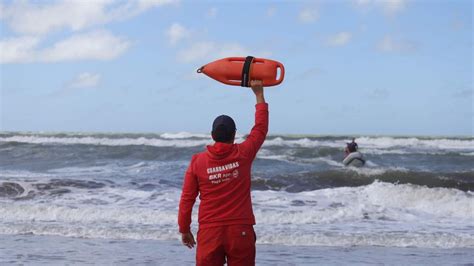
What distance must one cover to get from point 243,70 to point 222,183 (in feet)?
2.41

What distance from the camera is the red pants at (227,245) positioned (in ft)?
14.4

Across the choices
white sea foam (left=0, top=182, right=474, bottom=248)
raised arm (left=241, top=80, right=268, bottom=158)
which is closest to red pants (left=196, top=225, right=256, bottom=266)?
raised arm (left=241, top=80, right=268, bottom=158)

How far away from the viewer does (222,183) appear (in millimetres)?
4426

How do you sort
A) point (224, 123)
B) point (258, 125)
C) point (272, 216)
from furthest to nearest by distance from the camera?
point (272, 216), point (258, 125), point (224, 123)

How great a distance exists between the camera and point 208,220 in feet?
14.5

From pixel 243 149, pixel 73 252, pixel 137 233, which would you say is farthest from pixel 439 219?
pixel 243 149

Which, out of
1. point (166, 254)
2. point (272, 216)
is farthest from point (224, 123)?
point (272, 216)

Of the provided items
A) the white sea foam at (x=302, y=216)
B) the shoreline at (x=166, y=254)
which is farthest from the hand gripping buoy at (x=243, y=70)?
the white sea foam at (x=302, y=216)

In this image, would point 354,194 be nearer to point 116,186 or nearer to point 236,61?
point 116,186

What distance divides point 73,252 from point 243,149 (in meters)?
4.79

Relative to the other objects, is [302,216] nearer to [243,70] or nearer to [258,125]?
[258,125]

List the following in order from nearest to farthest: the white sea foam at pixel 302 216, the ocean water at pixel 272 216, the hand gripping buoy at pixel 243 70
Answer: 1. the hand gripping buoy at pixel 243 70
2. the ocean water at pixel 272 216
3. the white sea foam at pixel 302 216

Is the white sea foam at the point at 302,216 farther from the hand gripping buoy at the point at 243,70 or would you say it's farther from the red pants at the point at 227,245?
the hand gripping buoy at the point at 243,70

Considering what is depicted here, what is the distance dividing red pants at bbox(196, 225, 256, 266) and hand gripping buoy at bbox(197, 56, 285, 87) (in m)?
0.94
